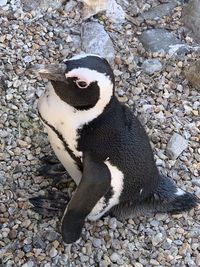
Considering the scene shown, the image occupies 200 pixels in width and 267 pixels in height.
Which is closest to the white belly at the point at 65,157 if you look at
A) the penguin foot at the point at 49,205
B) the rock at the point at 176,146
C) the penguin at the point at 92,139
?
A: the penguin at the point at 92,139

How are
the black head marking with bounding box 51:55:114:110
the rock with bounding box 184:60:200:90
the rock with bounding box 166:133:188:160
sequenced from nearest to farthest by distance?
the black head marking with bounding box 51:55:114:110 < the rock with bounding box 166:133:188:160 < the rock with bounding box 184:60:200:90

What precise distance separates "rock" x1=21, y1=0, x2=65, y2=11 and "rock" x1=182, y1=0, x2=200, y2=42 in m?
0.49

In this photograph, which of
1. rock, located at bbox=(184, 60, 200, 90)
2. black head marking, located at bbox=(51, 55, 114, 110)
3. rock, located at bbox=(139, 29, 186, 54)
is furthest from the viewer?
rock, located at bbox=(139, 29, 186, 54)

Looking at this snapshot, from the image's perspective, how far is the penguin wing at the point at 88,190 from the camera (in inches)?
71.3

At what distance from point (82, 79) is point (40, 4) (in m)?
0.97

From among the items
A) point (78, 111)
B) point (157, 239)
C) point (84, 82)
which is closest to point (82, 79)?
point (84, 82)

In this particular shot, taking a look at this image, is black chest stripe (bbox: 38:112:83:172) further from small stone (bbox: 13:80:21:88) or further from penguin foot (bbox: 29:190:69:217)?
small stone (bbox: 13:80:21:88)

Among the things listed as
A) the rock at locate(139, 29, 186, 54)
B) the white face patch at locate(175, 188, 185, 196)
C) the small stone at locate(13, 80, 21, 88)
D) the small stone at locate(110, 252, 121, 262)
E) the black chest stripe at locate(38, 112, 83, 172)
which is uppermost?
the black chest stripe at locate(38, 112, 83, 172)

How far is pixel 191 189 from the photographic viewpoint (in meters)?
2.19

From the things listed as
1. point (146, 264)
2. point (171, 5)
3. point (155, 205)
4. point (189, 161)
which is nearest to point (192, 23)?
point (171, 5)

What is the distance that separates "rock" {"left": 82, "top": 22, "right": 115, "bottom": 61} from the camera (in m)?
2.50

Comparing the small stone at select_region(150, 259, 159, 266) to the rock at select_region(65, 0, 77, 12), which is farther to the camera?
the rock at select_region(65, 0, 77, 12)

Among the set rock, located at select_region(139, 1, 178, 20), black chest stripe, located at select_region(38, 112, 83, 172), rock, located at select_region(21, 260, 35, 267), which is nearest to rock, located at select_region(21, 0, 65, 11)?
rock, located at select_region(139, 1, 178, 20)

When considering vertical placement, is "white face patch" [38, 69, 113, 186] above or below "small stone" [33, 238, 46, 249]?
above
